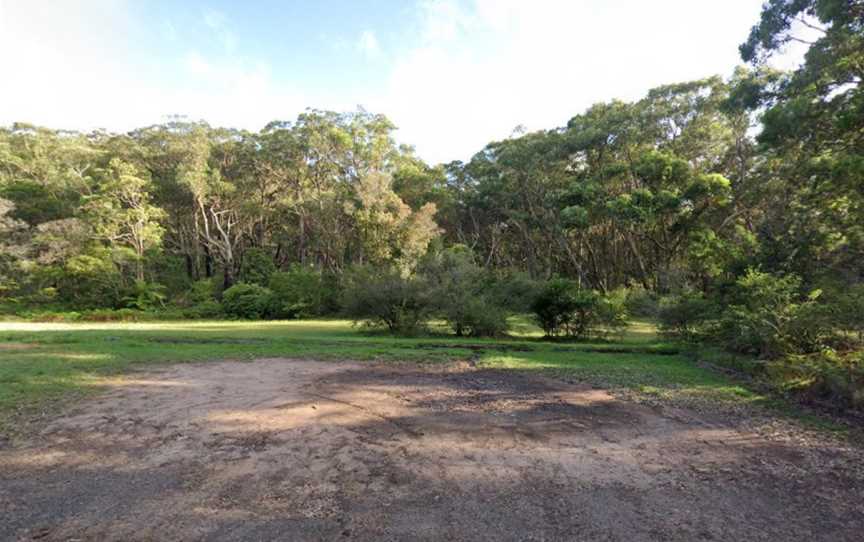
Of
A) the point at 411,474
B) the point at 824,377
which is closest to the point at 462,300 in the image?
the point at 824,377

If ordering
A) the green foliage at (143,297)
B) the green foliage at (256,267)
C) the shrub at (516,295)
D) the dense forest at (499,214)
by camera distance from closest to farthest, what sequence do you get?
the dense forest at (499,214) → the shrub at (516,295) → the green foliage at (143,297) → the green foliage at (256,267)

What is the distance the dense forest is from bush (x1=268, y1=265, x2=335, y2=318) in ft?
0.38

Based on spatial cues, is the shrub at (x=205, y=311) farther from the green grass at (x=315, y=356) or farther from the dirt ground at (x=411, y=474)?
the dirt ground at (x=411, y=474)

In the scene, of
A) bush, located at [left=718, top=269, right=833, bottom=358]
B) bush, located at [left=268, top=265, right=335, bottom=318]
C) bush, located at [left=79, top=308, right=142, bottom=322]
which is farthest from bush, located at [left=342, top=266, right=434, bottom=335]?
bush, located at [left=79, top=308, right=142, bottom=322]

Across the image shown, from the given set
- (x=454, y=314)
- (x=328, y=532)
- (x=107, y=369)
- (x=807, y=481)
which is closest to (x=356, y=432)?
(x=328, y=532)

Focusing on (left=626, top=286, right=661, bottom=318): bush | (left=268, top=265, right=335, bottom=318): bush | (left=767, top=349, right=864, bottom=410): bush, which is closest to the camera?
(left=767, top=349, right=864, bottom=410): bush

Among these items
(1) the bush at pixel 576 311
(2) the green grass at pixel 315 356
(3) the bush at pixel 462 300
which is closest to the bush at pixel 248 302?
(2) the green grass at pixel 315 356

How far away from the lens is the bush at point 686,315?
41.0 feet

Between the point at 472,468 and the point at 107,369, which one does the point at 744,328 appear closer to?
the point at 472,468

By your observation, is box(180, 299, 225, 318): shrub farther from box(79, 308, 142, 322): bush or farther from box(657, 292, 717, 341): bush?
box(657, 292, 717, 341): bush

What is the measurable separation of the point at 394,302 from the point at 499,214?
66.3 ft

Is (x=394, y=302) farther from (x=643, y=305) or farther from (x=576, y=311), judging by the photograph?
(x=643, y=305)

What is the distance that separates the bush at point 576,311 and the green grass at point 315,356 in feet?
2.74

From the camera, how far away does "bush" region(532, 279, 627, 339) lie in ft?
47.5
